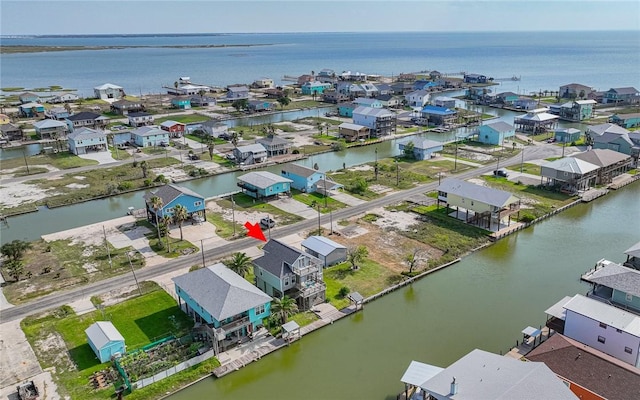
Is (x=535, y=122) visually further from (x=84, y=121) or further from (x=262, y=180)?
(x=84, y=121)

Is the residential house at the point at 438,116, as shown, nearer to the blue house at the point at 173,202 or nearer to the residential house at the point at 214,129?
the residential house at the point at 214,129

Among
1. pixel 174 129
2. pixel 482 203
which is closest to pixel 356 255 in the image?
pixel 482 203

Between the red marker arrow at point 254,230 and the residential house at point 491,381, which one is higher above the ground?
the residential house at point 491,381

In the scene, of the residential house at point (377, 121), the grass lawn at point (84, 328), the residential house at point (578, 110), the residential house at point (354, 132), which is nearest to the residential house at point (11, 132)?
the residential house at point (354, 132)

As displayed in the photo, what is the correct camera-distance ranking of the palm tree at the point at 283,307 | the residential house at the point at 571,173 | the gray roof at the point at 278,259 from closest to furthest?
the palm tree at the point at 283,307, the gray roof at the point at 278,259, the residential house at the point at 571,173

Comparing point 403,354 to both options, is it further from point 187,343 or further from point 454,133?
point 454,133

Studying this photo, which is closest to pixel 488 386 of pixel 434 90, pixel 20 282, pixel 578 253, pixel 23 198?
pixel 578 253

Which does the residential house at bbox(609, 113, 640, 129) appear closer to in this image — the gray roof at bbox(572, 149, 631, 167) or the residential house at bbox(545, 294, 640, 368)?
the gray roof at bbox(572, 149, 631, 167)
